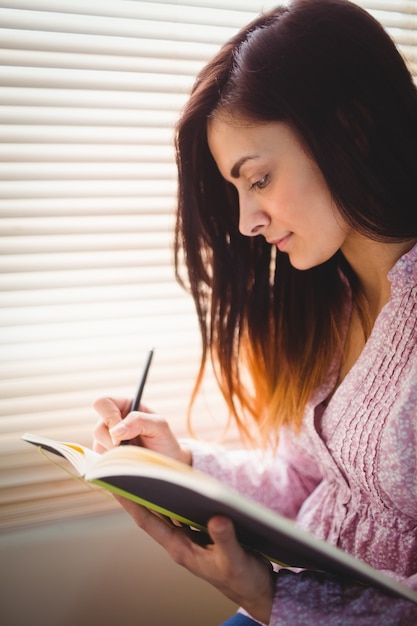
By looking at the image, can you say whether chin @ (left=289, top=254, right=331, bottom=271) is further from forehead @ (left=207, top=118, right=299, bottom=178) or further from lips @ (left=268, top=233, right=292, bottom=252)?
forehead @ (left=207, top=118, right=299, bottom=178)

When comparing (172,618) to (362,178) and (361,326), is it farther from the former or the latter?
(362,178)

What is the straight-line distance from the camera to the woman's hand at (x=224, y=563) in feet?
2.03

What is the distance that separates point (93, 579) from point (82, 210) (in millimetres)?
658

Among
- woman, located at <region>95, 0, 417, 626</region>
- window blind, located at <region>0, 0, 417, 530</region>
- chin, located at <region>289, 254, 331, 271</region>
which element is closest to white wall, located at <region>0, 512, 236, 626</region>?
window blind, located at <region>0, 0, 417, 530</region>

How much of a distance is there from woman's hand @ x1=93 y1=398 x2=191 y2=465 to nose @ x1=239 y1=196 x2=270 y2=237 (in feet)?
1.07

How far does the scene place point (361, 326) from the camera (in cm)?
93

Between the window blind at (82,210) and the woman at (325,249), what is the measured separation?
0.12 metres

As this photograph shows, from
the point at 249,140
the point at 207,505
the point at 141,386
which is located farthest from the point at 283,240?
the point at 207,505

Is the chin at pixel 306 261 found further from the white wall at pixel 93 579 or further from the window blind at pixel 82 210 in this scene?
the white wall at pixel 93 579

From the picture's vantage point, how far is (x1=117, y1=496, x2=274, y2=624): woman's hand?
2.03 feet

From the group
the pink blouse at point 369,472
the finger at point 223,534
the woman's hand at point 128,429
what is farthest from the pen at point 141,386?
the finger at point 223,534

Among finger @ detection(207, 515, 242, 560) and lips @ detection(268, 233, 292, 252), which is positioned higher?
lips @ detection(268, 233, 292, 252)

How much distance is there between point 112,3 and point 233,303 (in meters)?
0.55

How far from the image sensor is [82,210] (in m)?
0.96
